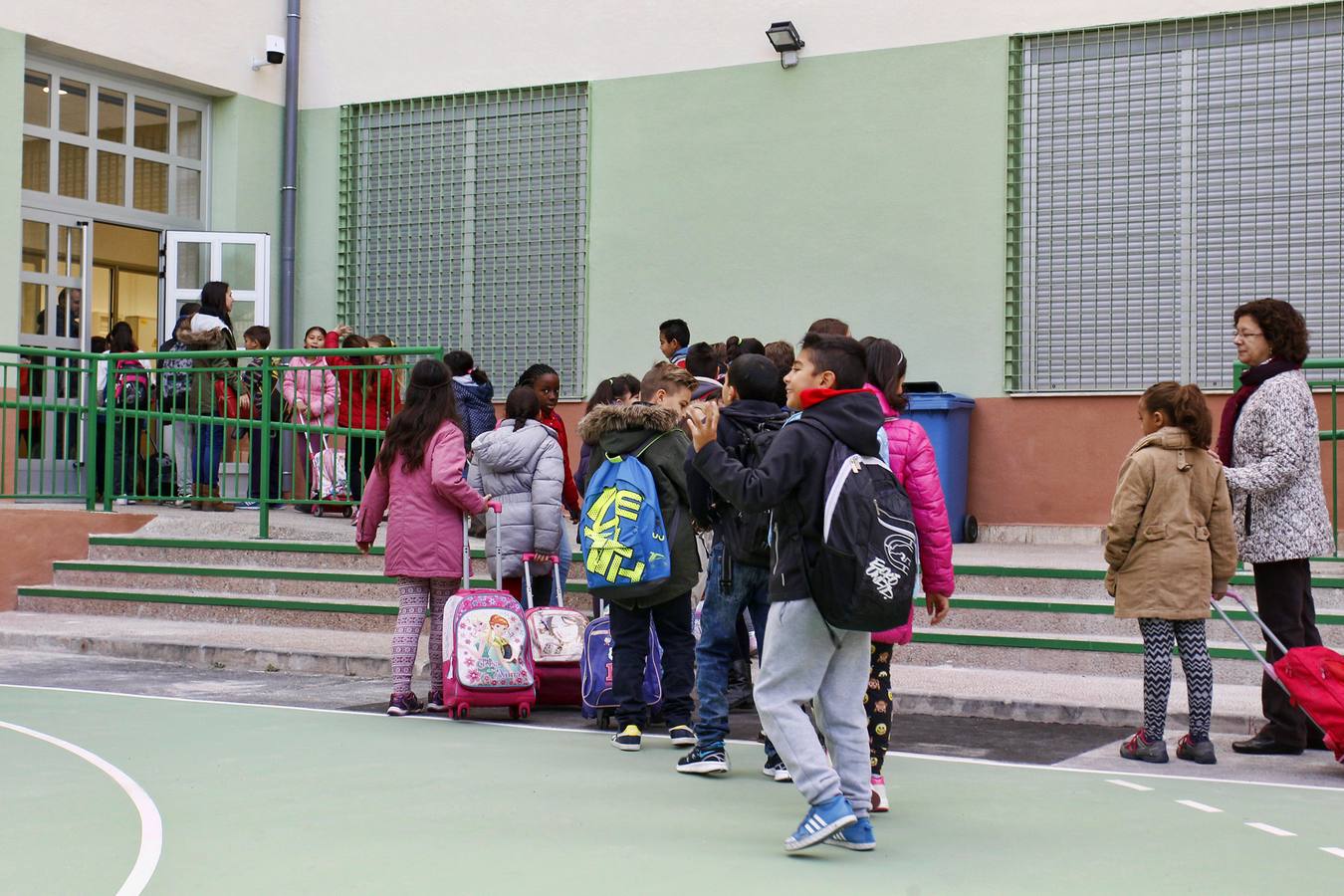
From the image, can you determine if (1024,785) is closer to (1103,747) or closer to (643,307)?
(1103,747)

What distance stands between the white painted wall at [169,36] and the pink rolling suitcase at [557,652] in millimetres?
9135

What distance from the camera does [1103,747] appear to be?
7051 millimetres

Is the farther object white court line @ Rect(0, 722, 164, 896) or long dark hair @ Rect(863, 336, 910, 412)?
long dark hair @ Rect(863, 336, 910, 412)

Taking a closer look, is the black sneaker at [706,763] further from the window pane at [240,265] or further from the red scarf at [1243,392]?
the window pane at [240,265]

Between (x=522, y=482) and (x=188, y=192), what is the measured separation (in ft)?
28.8

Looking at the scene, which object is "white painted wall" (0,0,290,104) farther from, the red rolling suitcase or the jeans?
the red rolling suitcase

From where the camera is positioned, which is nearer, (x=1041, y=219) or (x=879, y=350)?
(x=879, y=350)

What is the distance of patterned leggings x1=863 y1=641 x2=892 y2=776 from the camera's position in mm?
5715

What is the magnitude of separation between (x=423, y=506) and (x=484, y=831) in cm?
312

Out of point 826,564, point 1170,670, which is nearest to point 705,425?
point 826,564

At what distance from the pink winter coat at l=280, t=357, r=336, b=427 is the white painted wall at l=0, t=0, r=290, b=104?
4769 mm

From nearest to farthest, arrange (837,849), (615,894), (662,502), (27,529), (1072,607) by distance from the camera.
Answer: (615,894) < (837,849) < (662,502) < (1072,607) < (27,529)

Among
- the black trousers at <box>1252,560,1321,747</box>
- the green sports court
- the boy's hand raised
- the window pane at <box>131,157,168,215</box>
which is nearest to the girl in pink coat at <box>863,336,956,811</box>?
the green sports court

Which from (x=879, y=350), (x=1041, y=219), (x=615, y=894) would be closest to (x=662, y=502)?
(x=879, y=350)
